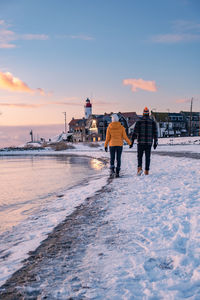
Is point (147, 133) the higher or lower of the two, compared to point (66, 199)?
higher

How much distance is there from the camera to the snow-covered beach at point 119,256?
2156mm

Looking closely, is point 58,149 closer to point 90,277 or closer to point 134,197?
point 134,197

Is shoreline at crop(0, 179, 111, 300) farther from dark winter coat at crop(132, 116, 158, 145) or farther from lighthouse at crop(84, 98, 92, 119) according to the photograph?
lighthouse at crop(84, 98, 92, 119)

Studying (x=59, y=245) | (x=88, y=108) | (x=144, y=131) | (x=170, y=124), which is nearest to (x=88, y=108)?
(x=88, y=108)

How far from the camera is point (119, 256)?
9.04ft

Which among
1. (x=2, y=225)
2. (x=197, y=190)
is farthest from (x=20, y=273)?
(x=197, y=190)

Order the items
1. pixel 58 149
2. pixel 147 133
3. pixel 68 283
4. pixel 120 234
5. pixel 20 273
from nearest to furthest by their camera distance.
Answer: pixel 68 283 → pixel 20 273 → pixel 120 234 → pixel 147 133 → pixel 58 149

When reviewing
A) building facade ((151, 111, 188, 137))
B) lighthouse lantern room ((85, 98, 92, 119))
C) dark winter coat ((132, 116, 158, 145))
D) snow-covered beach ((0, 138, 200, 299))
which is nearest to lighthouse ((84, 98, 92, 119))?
lighthouse lantern room ((85, 98, 92, 119))

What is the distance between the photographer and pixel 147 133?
8234 millimetres

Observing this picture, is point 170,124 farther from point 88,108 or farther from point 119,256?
point 119,256

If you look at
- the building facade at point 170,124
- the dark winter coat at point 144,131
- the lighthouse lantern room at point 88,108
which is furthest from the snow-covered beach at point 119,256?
the lighthouse lantern room at point 88,108

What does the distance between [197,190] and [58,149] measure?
3775 centimetres

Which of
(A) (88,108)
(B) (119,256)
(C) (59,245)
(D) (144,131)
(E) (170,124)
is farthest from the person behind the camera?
(A) (88,108)

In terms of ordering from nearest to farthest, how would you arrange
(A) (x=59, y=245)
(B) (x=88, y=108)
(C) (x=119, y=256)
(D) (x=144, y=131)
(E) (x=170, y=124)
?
(C) (x=119, y=256)
(A) (x=59, y=245)
(D) (x=144, y=131)
(E) (x=170, y=124)
(B) (x=88, y=108)
